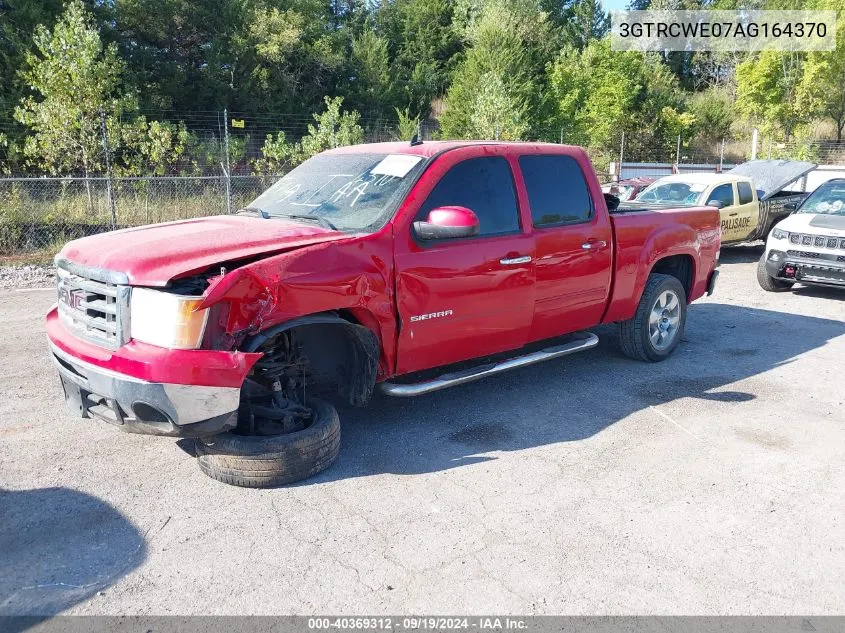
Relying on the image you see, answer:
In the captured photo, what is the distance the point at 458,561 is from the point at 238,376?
1.44 m

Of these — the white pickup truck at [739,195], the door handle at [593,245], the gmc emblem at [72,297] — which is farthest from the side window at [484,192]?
the white pickup truck at [739,195]

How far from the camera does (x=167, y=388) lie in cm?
352

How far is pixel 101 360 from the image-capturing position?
3.72 meters

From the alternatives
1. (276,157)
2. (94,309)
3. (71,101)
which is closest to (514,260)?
(94,309)

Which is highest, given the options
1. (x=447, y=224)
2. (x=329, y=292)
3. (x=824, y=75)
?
(x=824, y=75)

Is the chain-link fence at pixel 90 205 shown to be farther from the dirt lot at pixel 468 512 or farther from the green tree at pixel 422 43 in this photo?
the green tree at pixel 422 43

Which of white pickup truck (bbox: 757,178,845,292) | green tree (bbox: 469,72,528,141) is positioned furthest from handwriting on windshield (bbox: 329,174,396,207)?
green tree (bbox: 469,72,528,141)

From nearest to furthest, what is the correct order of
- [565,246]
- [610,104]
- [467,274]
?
[467,274], [565,246], [610,104]

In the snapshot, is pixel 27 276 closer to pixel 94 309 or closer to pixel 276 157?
pixel 94 309

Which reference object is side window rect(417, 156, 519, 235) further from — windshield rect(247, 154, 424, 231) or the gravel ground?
the gravel ground

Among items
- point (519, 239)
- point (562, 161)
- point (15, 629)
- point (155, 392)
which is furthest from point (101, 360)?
point (562, 161)

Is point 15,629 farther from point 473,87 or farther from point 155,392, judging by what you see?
point 473,87

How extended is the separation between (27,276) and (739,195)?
1279cm

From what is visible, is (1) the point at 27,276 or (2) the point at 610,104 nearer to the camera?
(1) the point at 27,276
